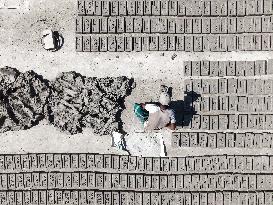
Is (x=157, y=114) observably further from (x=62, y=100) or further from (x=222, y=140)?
(x=62, y=100)

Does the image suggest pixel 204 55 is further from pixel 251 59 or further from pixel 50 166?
pixel 50 166

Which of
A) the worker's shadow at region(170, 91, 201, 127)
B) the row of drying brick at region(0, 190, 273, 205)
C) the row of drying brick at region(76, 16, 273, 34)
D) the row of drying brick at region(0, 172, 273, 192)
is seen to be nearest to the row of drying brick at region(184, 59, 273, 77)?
the worker's shadow at region(170, 91, 201, 127)

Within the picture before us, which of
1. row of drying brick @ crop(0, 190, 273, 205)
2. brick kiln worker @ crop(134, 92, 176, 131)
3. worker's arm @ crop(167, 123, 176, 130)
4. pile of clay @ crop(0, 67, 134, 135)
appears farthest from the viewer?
row of drying brick @ crop(0, 190, 273, 205)

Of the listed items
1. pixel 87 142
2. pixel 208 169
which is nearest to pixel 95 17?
pixel 87 142

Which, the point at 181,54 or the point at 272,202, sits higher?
the point at 181,54

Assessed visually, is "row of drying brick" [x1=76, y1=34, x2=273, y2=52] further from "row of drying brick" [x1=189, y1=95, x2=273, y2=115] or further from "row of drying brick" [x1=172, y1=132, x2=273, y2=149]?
"row of drying brick" [x1=172, y1=132, x2=273, y2=149]

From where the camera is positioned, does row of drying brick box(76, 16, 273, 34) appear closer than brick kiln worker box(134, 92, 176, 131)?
No
